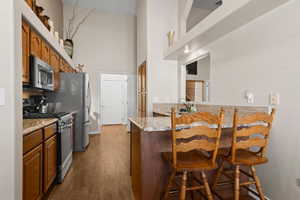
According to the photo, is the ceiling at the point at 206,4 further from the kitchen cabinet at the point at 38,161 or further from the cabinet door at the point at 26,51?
the kitchen cabinet at the point at 38,161

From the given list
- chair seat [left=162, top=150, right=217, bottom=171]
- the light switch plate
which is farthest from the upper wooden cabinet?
chair seat [left=162, top=150, right=217, bottom=171]

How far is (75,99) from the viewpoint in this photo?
3.69 m

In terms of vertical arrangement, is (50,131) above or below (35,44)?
below

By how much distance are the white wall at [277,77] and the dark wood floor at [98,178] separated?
473 millimetres

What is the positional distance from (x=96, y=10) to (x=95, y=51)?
139cm

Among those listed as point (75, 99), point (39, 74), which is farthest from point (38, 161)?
point (75, 99)

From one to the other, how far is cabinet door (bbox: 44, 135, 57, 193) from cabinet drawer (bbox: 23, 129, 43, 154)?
18 cm

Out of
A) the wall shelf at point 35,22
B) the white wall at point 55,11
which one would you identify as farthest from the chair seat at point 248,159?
the white wall at point 55,11

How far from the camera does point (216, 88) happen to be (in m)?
2.80

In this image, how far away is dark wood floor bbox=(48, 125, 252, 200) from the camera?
6.56ft

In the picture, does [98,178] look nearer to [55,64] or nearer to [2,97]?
[2,97]

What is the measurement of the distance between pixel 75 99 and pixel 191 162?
10.0ft

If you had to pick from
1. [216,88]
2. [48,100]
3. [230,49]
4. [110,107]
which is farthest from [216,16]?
[110,107]

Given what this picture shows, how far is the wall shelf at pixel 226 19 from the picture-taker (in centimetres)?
171
